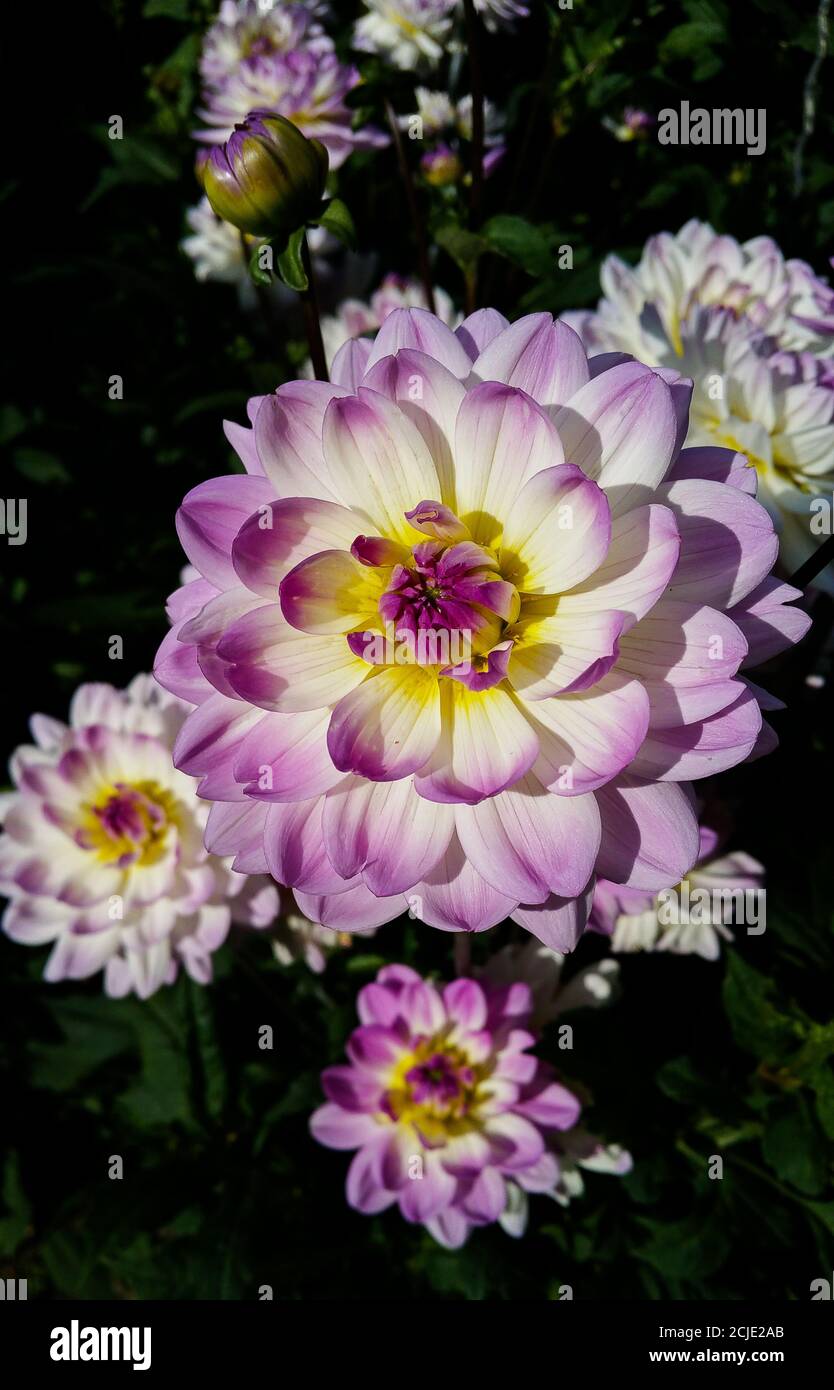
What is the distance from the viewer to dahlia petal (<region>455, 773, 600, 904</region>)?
3.34 ft

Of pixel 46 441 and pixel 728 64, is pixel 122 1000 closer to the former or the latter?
pixel 46 441

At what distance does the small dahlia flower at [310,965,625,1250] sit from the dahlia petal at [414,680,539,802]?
2.70ft

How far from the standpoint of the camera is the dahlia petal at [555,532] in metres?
0.99

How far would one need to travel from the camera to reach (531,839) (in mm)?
1063

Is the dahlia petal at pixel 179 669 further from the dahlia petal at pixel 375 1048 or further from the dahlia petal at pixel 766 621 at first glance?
the dahlia petal at pixel 375 1048

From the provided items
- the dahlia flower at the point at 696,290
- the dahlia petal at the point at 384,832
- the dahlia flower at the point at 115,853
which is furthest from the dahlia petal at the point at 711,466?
the dahlia flower at the point at 115,853

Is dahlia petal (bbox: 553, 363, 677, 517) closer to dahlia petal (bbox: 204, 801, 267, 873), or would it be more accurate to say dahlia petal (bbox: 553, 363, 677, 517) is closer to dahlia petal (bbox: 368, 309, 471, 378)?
dahlia petal (bbox: 368, 309, 471, 378)

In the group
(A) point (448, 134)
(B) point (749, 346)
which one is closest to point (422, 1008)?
(B) point (749, 346)

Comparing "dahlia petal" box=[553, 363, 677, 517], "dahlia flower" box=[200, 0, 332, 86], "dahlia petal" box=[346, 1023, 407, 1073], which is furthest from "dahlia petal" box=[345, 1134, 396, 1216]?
"dahlia flower" box=[200, 0, 332, 86]

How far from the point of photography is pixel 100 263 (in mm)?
2639

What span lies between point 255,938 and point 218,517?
59.8 inches

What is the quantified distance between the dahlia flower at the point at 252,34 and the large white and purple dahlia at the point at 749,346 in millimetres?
1339

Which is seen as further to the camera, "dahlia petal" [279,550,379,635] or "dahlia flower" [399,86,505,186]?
"dahlia flower" [399,86,505,186]
